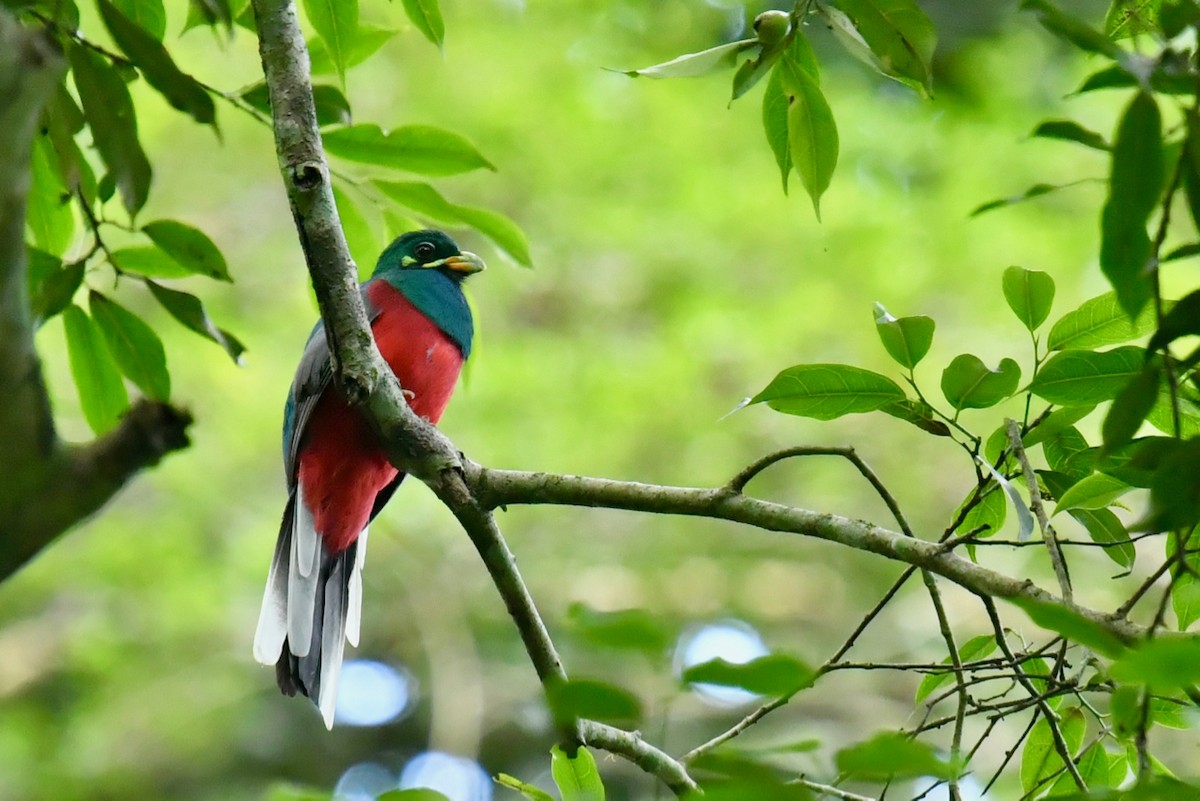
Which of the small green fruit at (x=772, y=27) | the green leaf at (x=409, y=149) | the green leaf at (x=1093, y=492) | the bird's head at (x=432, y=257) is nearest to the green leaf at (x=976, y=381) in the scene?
the green leaf at (x=1093, y=492)

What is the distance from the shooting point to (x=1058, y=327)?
74.2 inches

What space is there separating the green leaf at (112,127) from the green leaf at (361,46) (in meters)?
0.82

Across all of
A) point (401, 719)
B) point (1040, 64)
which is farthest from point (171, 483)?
point (1040, 64)

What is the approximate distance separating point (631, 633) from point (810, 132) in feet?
4.49

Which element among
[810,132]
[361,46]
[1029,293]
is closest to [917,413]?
[1029,293]

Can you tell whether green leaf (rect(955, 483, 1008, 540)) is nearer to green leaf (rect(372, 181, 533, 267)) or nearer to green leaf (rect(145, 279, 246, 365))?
green leaf (rect(372, 181, 533, 267))

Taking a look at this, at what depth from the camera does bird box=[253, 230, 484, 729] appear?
3.51 meters

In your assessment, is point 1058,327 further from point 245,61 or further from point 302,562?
point 245,61

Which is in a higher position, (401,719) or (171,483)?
(171,483)

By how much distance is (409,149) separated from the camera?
2.71m

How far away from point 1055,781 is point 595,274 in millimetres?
7596

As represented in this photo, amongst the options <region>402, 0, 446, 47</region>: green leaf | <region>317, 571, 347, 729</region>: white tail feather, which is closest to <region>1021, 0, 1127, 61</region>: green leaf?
<region>402, 0, 446, 47</region>: green leaf

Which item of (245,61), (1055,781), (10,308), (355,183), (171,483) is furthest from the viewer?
(245,61)

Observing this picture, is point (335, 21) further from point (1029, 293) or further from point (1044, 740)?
point (1044, 740)
